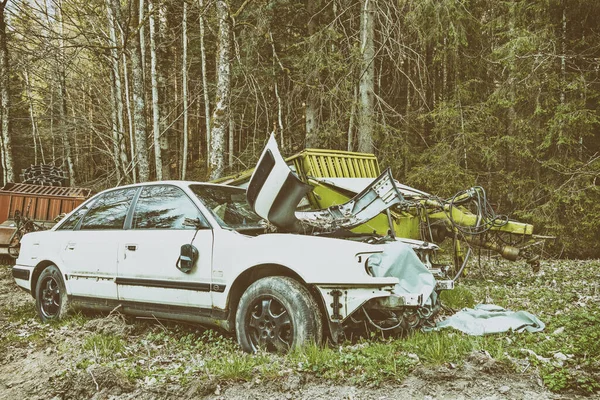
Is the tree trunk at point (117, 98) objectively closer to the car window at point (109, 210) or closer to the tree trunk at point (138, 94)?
the tree trunk at point (138, 94)

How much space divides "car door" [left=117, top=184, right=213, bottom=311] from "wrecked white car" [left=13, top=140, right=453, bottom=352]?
0.04ft

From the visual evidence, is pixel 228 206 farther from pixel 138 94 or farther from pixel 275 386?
pixel 138 94

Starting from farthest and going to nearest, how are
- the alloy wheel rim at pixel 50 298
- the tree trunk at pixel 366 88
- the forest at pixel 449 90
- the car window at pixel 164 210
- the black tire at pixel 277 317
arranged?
the tree trunk at pixel 366 88 → the forest at pixel 449 90 → the alloy wheel rim at pixel 50 298 → the car window at pixel 164 210 → the black tire at pixel 277 317

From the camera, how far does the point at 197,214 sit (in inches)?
199

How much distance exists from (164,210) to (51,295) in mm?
2206

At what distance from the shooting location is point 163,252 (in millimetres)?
5055

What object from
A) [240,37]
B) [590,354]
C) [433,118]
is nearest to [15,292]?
[590,354]

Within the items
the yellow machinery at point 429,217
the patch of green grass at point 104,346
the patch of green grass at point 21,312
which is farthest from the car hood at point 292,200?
the patch of green grass at point 21,312

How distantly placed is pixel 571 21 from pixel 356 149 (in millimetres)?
6227

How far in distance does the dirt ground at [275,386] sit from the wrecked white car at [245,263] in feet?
1.83

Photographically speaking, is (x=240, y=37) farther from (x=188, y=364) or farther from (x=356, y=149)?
(x=188, y=364)

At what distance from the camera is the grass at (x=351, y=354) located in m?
3.69

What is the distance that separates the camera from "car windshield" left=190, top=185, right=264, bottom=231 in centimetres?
519

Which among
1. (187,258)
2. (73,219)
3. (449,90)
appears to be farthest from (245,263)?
(449,90)
